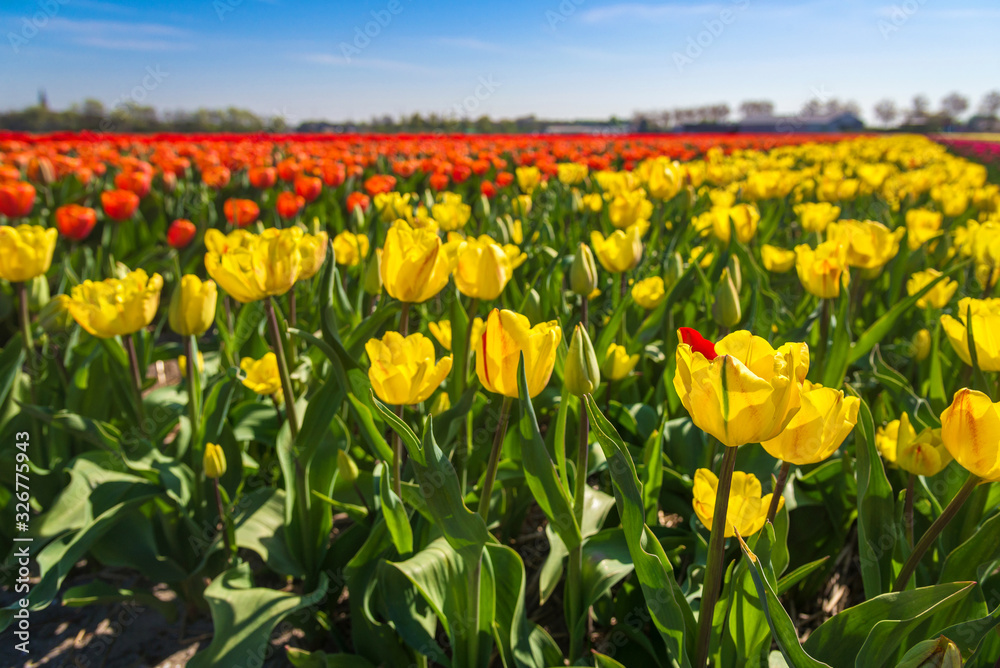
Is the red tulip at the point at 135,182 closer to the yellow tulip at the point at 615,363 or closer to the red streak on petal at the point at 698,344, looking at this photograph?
the yellow tulip at the point at 615,363

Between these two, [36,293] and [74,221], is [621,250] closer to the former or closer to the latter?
[36,293]

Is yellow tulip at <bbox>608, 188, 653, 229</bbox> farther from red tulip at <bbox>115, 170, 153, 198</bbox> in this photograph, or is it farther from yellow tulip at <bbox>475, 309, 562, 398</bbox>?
red tulip at <bbox>115, 170, 153, 198</bbox>

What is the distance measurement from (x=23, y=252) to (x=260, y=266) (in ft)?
3.18

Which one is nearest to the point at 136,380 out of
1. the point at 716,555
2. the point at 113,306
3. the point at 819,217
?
the point at 113,306

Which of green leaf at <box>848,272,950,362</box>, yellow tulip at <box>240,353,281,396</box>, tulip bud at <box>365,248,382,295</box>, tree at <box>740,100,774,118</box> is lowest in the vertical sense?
yellow tulip at <box>240,353,281,396</box>

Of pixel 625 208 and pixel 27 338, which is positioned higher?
pixel 625 208

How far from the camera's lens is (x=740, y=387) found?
2.55 ft

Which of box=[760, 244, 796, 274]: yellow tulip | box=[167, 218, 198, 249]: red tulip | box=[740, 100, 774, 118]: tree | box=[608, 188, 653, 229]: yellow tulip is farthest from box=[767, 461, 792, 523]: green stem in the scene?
box=[740, 100, 774, 118]: tree

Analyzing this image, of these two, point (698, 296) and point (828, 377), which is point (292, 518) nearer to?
point (828, 377)

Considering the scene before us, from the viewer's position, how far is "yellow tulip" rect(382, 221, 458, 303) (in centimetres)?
146

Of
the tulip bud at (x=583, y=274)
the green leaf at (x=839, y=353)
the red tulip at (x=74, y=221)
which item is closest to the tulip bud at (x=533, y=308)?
the tulip bud at (x=583, y=274)

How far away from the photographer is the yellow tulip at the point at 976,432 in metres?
0.88

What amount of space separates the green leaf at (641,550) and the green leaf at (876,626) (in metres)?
0.23

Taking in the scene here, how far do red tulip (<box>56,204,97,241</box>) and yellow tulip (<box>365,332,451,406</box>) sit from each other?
2859mm
